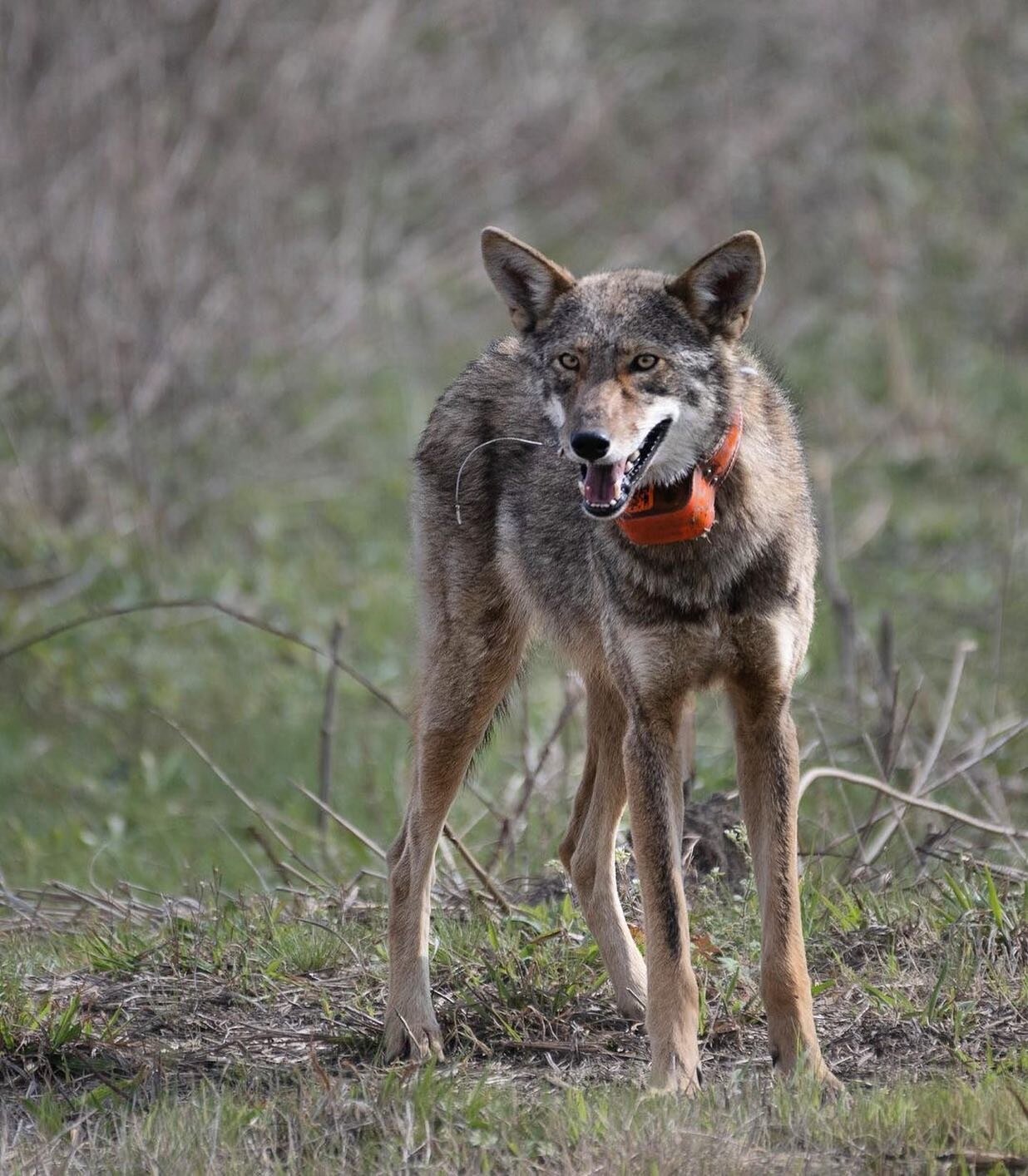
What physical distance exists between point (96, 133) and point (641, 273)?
7.89 m

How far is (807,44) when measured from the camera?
59.0 feet

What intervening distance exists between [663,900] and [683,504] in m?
1.19

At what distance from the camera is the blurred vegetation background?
916 centimetres

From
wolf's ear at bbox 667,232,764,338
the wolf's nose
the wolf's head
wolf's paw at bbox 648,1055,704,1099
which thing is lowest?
wolf's paw at bbox 648,1055,704,1099

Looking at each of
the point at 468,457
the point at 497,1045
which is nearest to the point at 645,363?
the point at 468,457

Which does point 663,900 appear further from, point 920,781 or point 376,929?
point 920,781

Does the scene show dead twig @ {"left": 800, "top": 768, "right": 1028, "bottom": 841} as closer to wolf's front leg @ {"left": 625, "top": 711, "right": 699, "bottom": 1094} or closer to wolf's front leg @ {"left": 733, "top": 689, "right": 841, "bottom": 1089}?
wolf's front leg @ {"left": 733, "top": 689, "right": 841, "bottom": 1089}

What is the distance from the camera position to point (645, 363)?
16.3 ft

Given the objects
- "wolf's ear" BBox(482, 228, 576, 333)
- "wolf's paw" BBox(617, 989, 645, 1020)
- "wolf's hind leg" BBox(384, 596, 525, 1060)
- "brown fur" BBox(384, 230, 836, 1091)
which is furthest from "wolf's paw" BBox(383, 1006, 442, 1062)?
"wolf's ear" BBox(482, 228, 576, 333)

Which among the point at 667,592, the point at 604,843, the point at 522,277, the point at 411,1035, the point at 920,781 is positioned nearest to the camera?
the point at 667,592

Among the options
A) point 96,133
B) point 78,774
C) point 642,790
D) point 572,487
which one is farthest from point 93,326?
point 642,790

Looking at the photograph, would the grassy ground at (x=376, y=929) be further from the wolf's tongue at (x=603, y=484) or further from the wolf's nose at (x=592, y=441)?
the wolf's nose at (x=592, y=441)

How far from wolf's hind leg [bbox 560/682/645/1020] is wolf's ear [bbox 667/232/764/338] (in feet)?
5.02

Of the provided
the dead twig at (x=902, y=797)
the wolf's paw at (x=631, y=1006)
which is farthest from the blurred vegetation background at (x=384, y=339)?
the wolf's paw at (x=631, y=1006)
